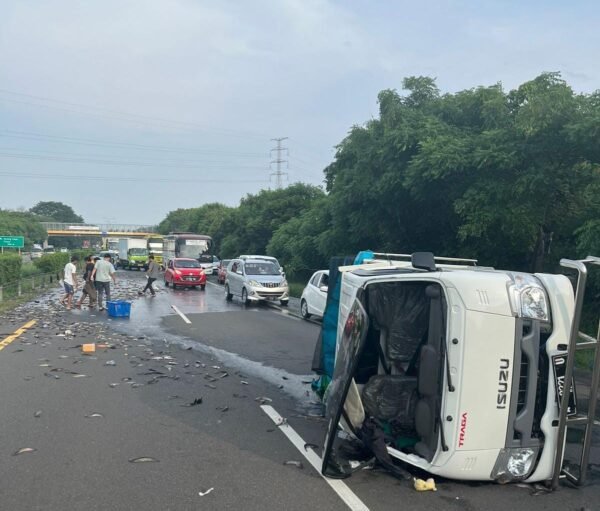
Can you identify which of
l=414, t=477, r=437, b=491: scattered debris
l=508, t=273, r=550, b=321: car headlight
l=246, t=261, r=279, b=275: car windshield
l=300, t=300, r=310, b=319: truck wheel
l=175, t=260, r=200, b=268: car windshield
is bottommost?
l=300, t=300, r=310, b=319: truck wheel

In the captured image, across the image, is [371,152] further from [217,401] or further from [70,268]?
[217,401]

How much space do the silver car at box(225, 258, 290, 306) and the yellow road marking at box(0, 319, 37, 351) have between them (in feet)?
28.9

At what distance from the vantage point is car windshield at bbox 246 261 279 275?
25.2 meters

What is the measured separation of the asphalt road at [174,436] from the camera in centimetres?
485

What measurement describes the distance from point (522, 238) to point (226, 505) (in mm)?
15922

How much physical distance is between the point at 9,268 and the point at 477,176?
2185 cm

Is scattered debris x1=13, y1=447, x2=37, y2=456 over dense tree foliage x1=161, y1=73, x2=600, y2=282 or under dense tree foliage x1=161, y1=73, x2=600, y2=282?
under

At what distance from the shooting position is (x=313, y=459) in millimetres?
5789

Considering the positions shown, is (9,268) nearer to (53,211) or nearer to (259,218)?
(259,218)

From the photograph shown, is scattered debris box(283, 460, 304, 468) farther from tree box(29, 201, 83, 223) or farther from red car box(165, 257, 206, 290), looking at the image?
tree box(29, 201, 83, 223)

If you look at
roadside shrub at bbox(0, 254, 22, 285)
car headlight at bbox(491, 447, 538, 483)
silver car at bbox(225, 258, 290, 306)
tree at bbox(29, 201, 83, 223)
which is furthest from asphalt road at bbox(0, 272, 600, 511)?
tree at bbox(29, 201, 83, 223)

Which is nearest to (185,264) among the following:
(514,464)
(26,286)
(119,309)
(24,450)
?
(26,286)

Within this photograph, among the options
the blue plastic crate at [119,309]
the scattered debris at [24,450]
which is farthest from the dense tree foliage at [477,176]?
A: the scattered debris at [24,450]

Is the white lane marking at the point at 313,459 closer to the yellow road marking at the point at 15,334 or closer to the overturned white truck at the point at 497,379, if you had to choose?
the overturned white truck at the point at 497,379
